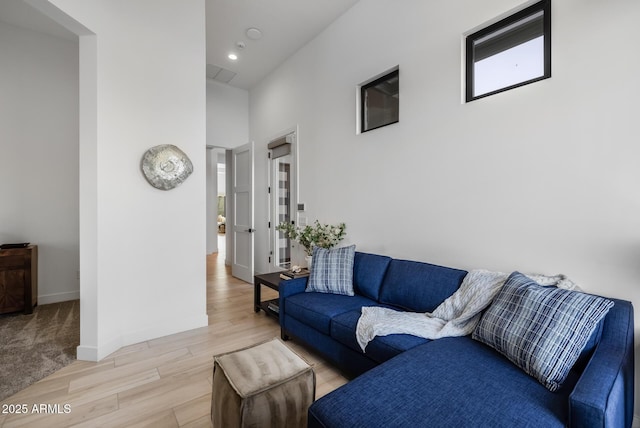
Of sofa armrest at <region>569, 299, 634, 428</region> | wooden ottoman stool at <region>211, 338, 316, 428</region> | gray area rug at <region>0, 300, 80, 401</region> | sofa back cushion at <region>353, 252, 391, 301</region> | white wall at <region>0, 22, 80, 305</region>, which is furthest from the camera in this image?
white wall at <region>0, 22, 80, 305</region>

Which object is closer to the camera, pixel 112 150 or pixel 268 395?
pixel 268 395

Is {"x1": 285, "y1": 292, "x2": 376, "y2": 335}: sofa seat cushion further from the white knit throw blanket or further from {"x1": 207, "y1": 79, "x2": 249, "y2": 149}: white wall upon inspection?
{"x1": 207, "y1": 79, "x2": 249, "y2": 149}: white wall

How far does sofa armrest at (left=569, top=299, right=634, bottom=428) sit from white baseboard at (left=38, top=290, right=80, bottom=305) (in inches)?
197

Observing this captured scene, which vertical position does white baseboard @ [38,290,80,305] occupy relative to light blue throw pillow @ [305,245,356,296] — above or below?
below

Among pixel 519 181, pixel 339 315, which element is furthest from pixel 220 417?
pixel 519 181

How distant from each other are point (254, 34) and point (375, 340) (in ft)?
12.6

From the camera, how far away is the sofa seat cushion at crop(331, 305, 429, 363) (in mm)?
1701

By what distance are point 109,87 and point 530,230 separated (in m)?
3.47

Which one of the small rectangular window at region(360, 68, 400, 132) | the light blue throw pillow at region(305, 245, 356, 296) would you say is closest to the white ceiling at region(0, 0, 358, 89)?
the small rectangular window at region(360, 68, 400, 132)

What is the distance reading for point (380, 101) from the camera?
3033 mm

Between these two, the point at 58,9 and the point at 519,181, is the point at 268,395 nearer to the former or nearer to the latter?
the point at 519,181

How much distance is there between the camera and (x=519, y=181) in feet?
6.52

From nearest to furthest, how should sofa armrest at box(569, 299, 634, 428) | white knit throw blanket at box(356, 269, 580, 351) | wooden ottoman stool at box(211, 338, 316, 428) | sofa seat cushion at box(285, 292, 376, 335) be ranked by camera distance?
sofa armrest at box(569, 299, 634, 428) → wooden ottoman stool at box(211, 338, 316, 428) → white knit throw blanket at box(356, 269, 580, 351) → sofa seat cushion at box(285, 292, 376, 335)

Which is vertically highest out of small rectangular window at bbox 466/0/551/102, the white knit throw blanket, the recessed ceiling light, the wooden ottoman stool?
the recessed ceiling light
